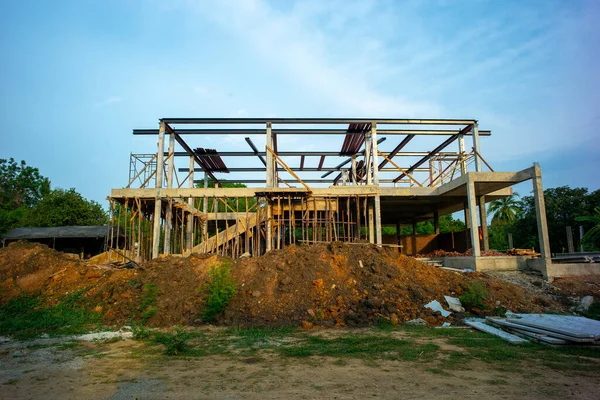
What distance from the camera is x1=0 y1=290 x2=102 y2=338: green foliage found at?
33.6ft

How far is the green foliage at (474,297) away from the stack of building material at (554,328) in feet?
4.49

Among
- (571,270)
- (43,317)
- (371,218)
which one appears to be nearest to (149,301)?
(43,317)

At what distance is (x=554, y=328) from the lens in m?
8.23

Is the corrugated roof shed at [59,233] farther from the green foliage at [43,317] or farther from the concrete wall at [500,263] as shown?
the concrete wall at [500,263]

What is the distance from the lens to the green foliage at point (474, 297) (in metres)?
11.4

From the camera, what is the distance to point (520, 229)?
1474 inches

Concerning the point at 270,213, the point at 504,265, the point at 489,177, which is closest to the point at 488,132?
the point at 489,177

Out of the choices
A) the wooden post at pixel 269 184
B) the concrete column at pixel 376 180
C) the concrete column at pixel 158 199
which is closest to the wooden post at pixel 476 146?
the concrete column at pixel 376 180

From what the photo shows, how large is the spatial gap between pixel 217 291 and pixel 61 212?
26266mm

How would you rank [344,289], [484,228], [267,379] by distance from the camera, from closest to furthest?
[267,379] → [344,289] → [484,228]

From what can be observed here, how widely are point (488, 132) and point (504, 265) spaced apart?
844 centimetres

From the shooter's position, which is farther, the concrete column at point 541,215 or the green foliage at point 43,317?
the concrete column at point 541,215

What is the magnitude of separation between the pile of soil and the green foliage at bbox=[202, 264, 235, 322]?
0.23 m

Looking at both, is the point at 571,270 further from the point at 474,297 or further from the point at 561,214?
the point at 561,214
